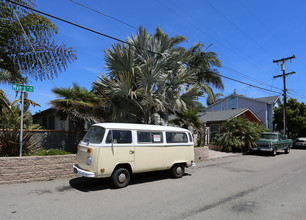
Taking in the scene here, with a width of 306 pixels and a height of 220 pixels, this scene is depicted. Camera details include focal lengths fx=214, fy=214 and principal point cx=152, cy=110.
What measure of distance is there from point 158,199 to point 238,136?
13.9 m

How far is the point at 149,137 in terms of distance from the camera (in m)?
7.48

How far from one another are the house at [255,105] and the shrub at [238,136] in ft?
49.5

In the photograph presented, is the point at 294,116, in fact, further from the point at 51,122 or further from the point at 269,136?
the point at 51,122

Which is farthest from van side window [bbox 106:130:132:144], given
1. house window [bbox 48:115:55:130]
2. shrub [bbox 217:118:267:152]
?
shrub [bbox 217:118:267:152]

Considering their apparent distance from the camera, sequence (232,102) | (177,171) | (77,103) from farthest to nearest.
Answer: (232,102) < (77,103) < (177,171)

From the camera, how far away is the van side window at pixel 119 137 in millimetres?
6535

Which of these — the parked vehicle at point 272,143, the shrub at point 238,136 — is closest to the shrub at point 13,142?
the shrub at point 238,136

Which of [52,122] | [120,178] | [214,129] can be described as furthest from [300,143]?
[52,122]

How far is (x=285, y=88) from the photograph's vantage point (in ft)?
87.6

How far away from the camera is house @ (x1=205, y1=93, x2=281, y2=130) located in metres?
33.0

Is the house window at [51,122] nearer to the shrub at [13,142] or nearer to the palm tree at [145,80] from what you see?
the palm tree at [145,80]

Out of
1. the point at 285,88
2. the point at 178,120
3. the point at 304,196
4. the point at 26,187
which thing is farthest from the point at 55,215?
the point at 285,88

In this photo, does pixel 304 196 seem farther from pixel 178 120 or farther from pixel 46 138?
pixel 46 138

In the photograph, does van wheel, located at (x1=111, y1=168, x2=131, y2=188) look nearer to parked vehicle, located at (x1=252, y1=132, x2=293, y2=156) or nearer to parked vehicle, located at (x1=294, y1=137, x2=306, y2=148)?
parked vehicle, located at (x1=252, y1=132, x2=293, y2=156)
